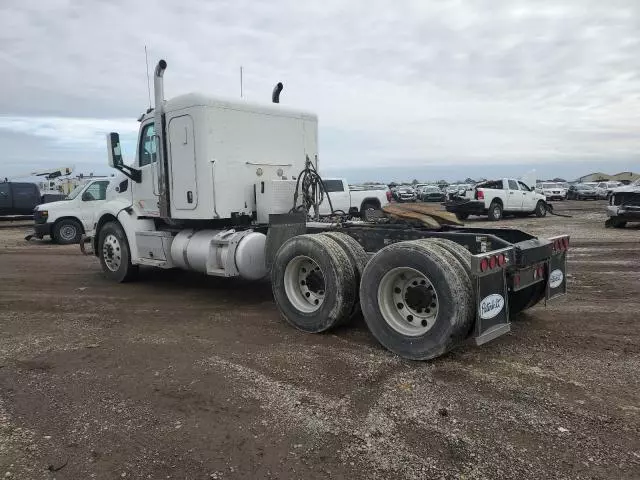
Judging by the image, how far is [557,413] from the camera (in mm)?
3828

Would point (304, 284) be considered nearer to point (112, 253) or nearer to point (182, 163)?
point (182, 163)

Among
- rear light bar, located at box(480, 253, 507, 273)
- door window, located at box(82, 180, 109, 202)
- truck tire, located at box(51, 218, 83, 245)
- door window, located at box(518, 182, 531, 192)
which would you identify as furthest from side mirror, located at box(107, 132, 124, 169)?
door window, located at box(518, 182, 531, 192)

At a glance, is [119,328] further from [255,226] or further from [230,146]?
[230,146]

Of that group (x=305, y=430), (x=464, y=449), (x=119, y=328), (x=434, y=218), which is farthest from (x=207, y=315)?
(x=464, y=449)

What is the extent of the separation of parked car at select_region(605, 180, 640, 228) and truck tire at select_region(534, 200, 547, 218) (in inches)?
301

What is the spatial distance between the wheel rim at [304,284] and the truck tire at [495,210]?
1867cm

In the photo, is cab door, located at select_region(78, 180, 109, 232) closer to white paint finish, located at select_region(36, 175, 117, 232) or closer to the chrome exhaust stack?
white paint finish, located at select_region(36, 175, 117, 232)

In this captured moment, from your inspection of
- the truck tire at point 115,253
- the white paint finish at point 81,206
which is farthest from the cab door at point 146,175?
the white paint finish at point 81,206

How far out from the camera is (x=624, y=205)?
56.8 feet

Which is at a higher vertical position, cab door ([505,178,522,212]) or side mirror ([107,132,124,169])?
side mirror ([107,132,124,169])

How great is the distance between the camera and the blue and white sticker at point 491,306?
4.66m

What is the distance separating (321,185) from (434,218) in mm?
2403

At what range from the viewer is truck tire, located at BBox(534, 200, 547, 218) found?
2580cm

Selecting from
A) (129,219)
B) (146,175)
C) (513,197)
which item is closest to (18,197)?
(129,219)
